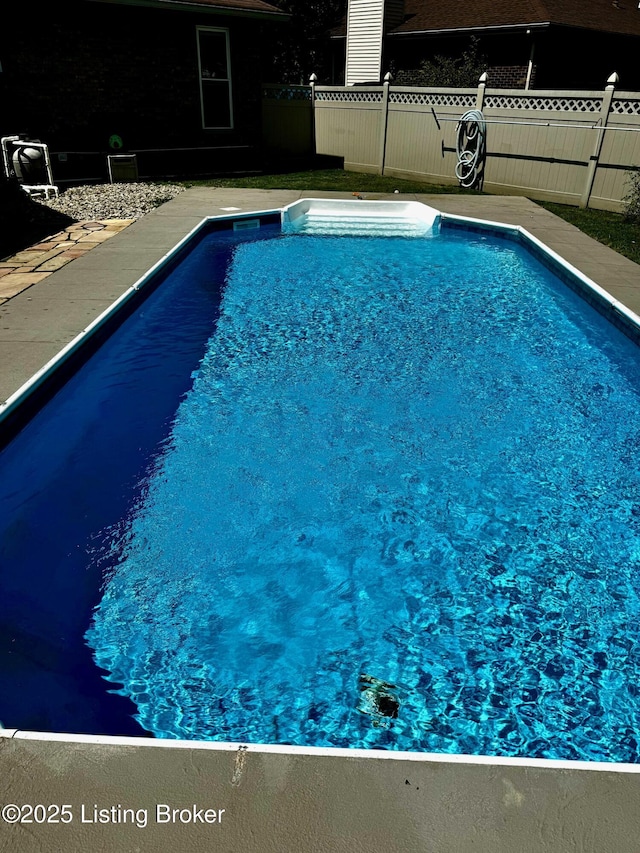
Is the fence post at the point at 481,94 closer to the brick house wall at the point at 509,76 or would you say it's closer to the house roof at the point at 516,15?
the house roof at the point at 516,15

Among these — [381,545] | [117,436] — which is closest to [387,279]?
[117,436]

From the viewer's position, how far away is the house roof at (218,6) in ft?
37.9

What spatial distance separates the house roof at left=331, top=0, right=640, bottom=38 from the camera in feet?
55.5

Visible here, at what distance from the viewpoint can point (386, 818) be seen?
183 cm

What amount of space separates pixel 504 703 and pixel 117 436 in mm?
3272

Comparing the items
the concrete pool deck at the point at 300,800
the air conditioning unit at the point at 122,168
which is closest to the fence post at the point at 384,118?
Answer: the air conditioning unit at the point at 122,168

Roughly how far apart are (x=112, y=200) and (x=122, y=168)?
71.3 inches

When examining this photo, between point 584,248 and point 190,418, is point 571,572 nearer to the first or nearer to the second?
point 190,418

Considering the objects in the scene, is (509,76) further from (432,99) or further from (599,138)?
(599,138)

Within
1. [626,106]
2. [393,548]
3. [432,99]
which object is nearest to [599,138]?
[626,106]

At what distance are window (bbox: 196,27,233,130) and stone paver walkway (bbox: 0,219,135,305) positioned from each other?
572 cm

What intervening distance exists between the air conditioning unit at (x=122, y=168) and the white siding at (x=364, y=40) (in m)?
11.3

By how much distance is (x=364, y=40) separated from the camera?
20.3 metres

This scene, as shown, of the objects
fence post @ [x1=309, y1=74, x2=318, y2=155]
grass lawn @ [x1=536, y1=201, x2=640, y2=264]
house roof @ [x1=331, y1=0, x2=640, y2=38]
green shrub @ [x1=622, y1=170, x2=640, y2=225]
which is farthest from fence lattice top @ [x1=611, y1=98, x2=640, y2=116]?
fence post @ [x1=309, y1=74, x2=318, y2=155]
